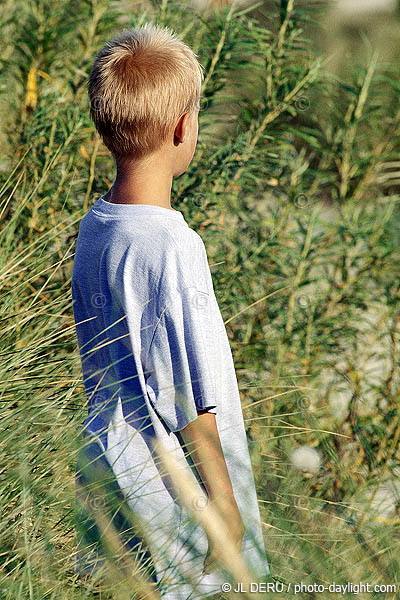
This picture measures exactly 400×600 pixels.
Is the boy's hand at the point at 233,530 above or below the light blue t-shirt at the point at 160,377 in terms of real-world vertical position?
below

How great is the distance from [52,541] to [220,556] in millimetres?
371

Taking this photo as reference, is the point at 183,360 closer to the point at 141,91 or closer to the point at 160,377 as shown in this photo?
the point at 160,377

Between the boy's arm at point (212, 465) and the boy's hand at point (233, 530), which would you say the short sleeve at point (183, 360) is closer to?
the boy's arm at point (212, 465)

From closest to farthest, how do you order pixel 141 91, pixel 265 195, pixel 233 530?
pixel 233 530 < pixel 141 91 < pixel 265 195

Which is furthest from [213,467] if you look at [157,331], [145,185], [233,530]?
[145,185]

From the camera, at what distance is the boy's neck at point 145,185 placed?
150cm

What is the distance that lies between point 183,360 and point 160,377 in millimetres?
67

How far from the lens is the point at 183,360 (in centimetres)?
138

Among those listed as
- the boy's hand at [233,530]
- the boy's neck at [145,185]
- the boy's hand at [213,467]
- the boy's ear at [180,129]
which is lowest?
the boy's hand at [233,530]

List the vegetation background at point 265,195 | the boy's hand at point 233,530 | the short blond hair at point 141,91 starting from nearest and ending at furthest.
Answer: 1. the boy's hand at point 233,530
2. the short blond hair at point 141,91
3. the vegetation background at point 265,195

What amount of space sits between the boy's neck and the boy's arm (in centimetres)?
48

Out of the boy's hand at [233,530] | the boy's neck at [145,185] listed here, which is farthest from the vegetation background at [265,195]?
the boy's hand at [233,530]

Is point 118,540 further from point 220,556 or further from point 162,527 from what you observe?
point 220,556

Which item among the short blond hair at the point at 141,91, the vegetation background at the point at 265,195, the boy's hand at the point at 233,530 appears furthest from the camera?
the vegetation background at the point at 265,195
